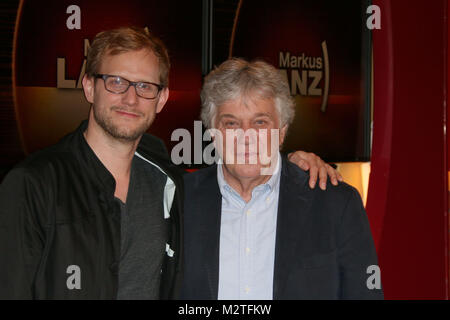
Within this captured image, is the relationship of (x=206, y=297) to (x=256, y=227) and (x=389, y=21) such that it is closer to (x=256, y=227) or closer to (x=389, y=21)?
(x=256, y=227)

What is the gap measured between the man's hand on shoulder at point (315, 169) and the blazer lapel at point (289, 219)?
0.10 ft

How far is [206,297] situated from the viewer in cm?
180

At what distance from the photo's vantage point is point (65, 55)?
9.60 ft

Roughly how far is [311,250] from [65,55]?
1878 mm

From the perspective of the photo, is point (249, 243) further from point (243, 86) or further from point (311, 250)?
point (243, 86)

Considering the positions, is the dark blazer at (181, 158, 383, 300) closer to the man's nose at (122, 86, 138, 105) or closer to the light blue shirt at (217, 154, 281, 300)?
the light blue shirt at (217, 154, 281, 300)

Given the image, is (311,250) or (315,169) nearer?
(311,250)

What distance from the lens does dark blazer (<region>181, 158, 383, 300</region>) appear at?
5.81ft

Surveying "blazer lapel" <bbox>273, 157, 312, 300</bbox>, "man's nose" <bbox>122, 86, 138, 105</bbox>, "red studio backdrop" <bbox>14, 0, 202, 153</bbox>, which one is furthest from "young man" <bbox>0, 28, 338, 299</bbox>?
"red studio backdrop" <bbox>14, 0, 202, 153</bbox>

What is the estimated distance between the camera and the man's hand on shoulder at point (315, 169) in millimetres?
1885

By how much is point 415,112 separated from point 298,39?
1.00m

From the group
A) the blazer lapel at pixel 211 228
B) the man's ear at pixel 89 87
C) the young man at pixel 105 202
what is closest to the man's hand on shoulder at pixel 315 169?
the young man at pixel 105 202

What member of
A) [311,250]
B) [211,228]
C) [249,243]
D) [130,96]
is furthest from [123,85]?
[311,250]
